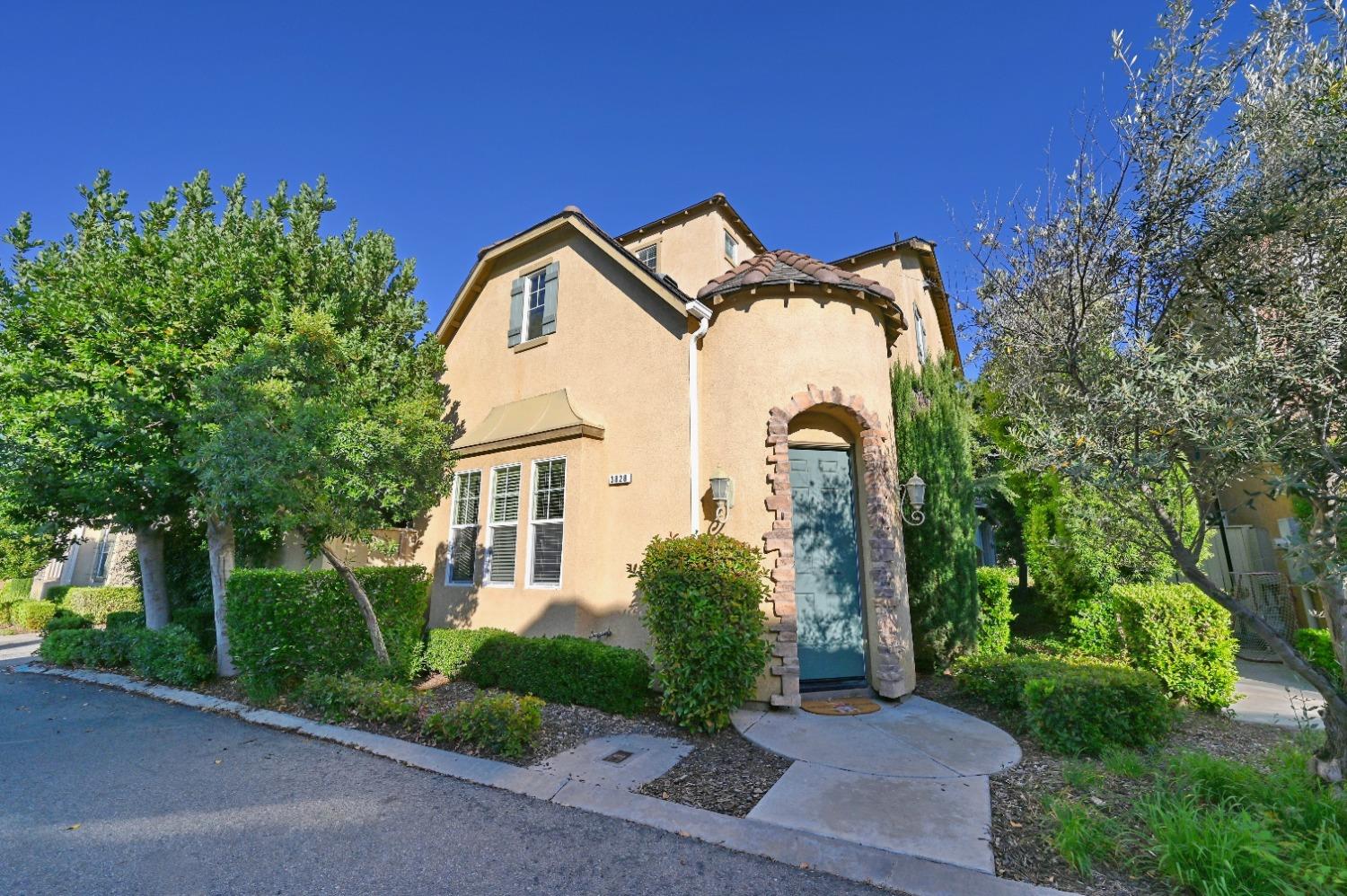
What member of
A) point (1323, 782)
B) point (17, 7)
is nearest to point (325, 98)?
point (17, 7)

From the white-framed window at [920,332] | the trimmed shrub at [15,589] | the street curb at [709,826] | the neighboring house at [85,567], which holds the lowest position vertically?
the street curb at [709,826]

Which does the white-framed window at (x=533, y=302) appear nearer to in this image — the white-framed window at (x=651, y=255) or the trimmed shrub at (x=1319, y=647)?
the white-framed window at (x=651, y=255)

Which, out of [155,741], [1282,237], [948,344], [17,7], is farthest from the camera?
[948,344]

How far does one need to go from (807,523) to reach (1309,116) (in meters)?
5.99

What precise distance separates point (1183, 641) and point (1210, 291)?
5.05 meters

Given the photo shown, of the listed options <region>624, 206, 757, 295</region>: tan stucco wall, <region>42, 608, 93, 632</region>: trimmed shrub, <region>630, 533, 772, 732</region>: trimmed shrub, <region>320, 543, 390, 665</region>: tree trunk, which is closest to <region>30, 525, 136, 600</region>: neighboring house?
<region>42, 608, 93, 632</region>: trimmed shrub

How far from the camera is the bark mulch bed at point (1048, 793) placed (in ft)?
11.6

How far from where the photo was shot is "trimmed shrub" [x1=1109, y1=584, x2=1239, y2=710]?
7.18 m

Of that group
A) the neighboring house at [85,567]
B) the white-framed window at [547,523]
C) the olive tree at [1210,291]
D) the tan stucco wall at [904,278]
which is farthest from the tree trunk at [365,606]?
the neighboring house at [85,567]

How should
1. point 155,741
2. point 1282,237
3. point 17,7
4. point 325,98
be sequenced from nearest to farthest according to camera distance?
1. point 1282,237
2. point 155,741
3. point 17,7
4. point 325,98

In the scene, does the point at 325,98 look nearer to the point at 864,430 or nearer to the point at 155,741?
the point at 155,741

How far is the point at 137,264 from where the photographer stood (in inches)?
400

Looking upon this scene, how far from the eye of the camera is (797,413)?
8.02 m

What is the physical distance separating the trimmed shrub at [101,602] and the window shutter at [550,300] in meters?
15.5
